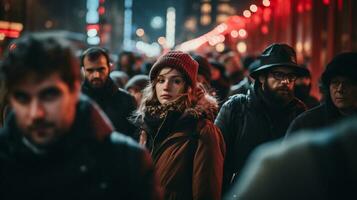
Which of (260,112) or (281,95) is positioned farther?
(281,95)

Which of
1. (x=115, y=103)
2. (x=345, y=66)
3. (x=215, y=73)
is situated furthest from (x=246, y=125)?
(x=215, y=73)

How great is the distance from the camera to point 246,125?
22.7 feet

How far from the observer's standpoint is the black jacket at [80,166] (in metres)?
2.87

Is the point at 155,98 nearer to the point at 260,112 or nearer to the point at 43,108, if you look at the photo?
the point at 260,112

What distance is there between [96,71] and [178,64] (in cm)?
264

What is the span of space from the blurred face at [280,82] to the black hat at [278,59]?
6 cm

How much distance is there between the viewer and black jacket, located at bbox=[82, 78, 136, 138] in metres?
8.15

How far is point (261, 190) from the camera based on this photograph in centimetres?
197

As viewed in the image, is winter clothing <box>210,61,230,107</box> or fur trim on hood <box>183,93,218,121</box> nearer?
fur trim on hood <box>183,93,218,121</box>

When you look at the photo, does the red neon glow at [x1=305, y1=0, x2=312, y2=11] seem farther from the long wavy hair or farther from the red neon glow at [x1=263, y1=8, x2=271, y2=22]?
the long wavy hair

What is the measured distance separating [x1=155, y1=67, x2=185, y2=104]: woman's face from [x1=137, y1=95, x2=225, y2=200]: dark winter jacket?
31 centimetres

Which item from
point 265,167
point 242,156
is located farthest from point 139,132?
point 265,167

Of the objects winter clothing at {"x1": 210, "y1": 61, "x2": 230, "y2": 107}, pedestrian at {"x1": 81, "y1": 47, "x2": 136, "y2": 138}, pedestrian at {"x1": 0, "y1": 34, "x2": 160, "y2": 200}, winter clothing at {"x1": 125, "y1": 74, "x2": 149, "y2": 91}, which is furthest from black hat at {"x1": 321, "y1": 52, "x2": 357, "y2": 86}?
winter clothing at {"x1": 210, "y1": 61, "x2": 230, "y2": 107}

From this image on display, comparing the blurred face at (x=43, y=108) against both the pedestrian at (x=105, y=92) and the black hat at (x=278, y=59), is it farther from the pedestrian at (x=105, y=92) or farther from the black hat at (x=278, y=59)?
the pedestrian at (x=105, y=92)
